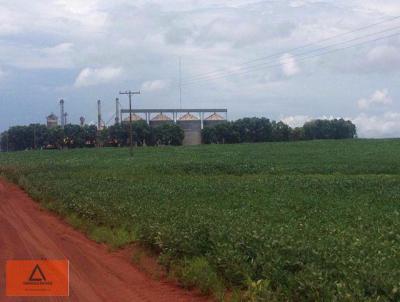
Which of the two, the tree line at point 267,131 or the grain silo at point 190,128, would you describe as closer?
the tree line at point 267,131

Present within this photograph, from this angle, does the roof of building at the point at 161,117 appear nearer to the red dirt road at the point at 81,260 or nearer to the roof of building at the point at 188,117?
the roof of building at the point at 188,117

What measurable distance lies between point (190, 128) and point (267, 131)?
60.3 feet

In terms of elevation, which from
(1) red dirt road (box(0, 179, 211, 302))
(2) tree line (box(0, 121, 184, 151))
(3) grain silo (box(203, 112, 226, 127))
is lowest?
(1) red dirt road (box(0, 179, 211, 302))

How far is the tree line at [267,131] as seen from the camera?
132 metres

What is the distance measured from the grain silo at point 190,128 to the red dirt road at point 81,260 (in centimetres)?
11116

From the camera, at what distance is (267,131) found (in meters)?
132

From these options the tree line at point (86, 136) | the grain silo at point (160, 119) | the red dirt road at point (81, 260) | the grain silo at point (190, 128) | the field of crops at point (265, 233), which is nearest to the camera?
the field of crops at point (265, 233)

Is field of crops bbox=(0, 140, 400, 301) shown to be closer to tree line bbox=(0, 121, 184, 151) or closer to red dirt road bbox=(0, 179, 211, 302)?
red dirt road bbox=(0, 179, 211, 302)

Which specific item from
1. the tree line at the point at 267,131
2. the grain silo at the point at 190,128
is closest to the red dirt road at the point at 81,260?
the tree line at the point at 267,131

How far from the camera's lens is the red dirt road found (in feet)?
35.9

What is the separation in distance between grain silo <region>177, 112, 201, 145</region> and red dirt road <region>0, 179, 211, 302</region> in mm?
111157

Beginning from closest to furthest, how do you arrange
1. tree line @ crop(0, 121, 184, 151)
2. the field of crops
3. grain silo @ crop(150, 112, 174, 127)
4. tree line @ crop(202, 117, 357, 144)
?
the field of crops, tree line @ crop(0, 121, 184, 151), tree line @ crop(202, 117, 357, 144), grain silo @ crop(150, 112, 174, 127)

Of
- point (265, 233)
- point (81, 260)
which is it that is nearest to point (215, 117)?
point (81, 260)

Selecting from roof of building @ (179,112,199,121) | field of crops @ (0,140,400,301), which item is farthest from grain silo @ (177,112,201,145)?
field of crops @ (0,140,400,301)
